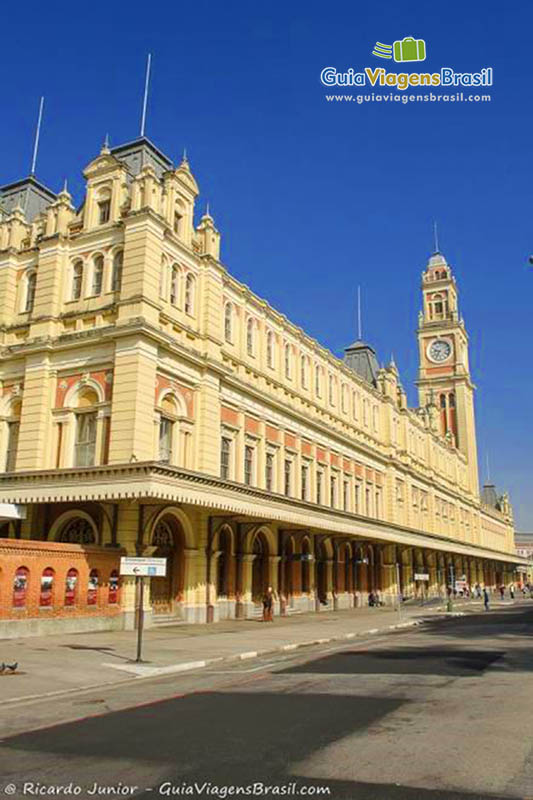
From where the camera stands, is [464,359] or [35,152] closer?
[35,152]

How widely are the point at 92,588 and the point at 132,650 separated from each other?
589 cm

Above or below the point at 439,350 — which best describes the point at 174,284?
below

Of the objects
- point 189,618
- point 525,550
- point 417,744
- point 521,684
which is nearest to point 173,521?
point 189,618

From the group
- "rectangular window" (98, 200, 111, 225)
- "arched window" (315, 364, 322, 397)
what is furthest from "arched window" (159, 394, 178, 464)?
"arched window" (315, 364, 322, 397)

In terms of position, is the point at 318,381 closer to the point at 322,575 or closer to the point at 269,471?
the point at 269,471

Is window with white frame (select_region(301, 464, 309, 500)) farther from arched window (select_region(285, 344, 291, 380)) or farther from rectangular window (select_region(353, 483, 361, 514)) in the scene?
rectangular window (select_region(353, 483, 361, 514))

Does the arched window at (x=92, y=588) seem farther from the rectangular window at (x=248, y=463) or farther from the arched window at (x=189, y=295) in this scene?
the arched window at (x=189, y=295)

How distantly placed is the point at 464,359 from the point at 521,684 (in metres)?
94.8

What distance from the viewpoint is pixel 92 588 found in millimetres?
24109

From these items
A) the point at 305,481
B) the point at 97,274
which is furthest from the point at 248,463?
the point at 97,274

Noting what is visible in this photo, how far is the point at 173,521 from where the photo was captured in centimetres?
2888

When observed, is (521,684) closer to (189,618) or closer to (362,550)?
(189,618)

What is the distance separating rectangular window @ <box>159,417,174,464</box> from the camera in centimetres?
2833

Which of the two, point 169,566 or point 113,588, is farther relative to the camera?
point 169,566
